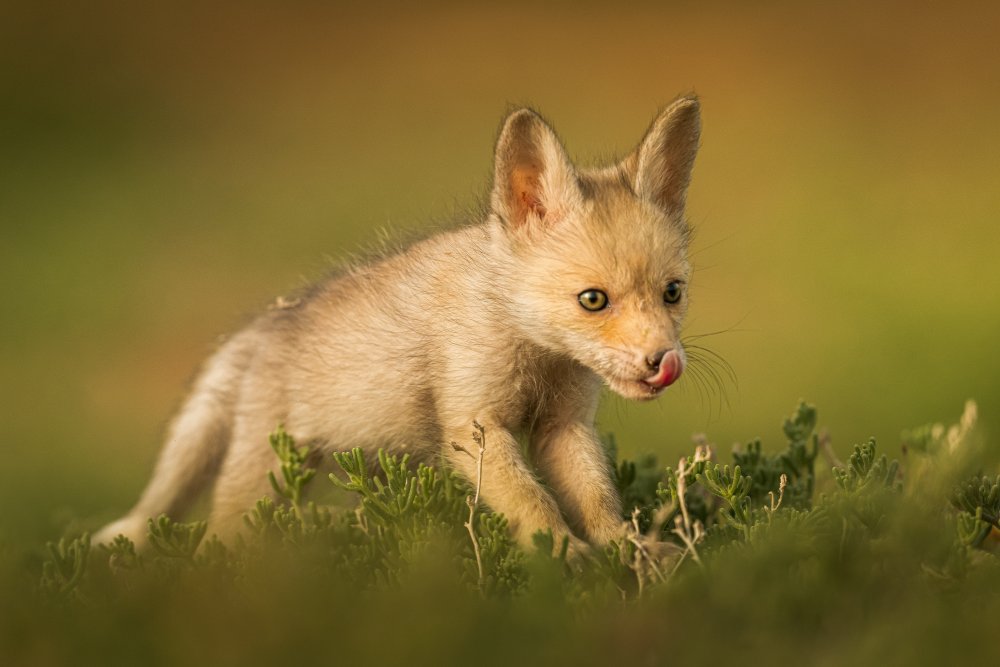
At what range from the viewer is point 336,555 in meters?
3.17

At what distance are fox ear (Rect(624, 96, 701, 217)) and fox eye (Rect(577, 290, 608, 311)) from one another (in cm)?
51

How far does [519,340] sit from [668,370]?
667 millimetres

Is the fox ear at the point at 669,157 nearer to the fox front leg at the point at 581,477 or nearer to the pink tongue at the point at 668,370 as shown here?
the pink tongue at the point at 668,370

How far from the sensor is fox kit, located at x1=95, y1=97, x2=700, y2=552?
359cm

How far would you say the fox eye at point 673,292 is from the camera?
12.0 ft

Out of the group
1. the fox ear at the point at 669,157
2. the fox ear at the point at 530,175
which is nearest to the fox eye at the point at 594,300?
the fox ear at the point at 530,175

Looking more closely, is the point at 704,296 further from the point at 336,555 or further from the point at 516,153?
the point at 336,555

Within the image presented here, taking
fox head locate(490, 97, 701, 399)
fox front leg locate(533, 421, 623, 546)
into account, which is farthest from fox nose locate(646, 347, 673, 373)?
fox front leg locate(533, 421, 623, 546)

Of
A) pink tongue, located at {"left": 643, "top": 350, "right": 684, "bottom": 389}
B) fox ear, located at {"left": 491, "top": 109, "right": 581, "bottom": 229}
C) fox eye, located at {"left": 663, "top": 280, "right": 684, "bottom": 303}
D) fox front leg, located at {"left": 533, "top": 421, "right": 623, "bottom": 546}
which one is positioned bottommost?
fox front leg, located at {"left": 533, "top": 421, "right": 623, "bottom": 546}

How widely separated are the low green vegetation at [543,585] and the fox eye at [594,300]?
58cm

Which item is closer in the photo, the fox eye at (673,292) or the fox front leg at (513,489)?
the fox front leg at (513,489)

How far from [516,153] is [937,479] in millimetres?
1750

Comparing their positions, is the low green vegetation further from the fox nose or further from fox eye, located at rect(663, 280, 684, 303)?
fox eye, located at rect(663, 280, 684, 303)

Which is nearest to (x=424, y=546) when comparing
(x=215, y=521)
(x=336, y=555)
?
(x=336, y=555)
